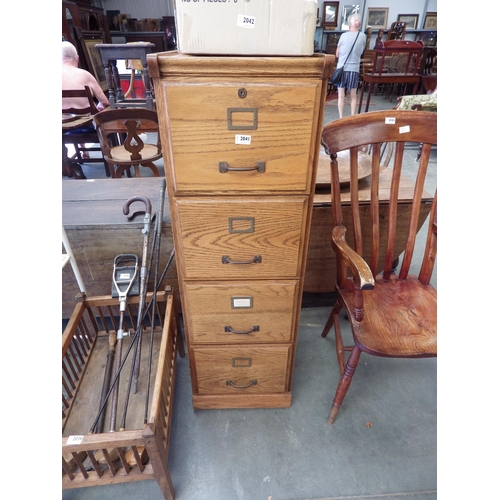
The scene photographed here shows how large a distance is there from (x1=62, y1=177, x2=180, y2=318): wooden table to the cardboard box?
0.88 meters

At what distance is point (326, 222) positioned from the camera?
165cm

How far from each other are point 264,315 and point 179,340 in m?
0.69

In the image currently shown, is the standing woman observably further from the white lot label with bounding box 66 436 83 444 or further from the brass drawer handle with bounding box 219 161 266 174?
the white lot label with bounding box 66 436 83 444

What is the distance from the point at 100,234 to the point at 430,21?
12770 mm

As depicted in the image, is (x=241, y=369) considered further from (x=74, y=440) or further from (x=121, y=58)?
(x=121, y=58)

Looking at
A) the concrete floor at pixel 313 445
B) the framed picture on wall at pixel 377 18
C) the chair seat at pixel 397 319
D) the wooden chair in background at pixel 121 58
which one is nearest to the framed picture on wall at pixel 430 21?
the framed picture on wall at pixel 377 18

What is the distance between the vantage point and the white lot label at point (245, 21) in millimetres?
757

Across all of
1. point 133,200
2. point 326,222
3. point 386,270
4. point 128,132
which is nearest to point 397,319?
point 386,270

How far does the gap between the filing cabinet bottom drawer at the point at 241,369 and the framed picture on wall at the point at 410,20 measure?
12.3m

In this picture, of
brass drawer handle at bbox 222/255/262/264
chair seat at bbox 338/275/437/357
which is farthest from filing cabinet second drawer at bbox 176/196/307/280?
chair seat at bbox 338/275/437/357

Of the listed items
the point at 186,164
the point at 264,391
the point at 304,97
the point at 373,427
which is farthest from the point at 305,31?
the point at 373,427

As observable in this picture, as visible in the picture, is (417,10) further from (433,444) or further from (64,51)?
(433,444)

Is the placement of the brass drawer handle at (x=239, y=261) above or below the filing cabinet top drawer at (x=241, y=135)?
below

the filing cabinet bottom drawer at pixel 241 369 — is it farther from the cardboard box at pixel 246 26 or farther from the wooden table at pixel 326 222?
the cardboard box at pixel 246 26
